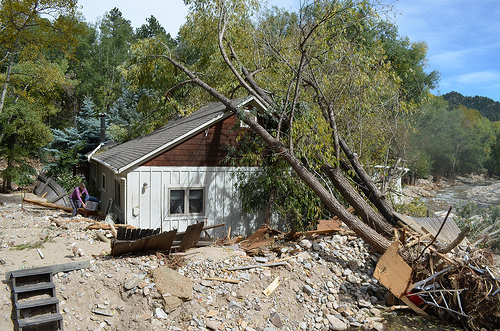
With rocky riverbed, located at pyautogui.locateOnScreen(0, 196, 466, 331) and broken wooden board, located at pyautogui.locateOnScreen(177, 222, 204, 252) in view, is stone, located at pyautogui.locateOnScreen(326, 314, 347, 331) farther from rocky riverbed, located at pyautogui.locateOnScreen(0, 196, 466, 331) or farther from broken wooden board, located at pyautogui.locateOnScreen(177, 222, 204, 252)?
broken wooden board, located at pyautogui.locateOnScreen(177, 222, 204, 252)

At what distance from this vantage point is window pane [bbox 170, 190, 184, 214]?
11328 mm

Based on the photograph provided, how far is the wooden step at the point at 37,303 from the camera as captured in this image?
5.63 metres

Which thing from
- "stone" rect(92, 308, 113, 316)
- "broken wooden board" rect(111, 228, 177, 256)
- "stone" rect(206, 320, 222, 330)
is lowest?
"stone" rect(206, 320, 222, 330)

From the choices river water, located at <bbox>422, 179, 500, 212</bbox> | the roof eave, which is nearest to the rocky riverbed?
the roof eave

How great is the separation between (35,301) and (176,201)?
585 centimetres

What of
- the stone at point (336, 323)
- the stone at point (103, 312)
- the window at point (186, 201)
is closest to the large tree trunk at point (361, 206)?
the stone at point (336, 323)

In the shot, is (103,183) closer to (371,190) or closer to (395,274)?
(371,190)

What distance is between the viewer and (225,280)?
7.03 metres

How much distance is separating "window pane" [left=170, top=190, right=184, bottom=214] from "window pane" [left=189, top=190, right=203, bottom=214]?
0.32 m

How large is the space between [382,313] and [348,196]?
11.0 feet

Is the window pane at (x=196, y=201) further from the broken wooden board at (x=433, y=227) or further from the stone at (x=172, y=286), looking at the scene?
the broken wooden board at (x=433, y=227)

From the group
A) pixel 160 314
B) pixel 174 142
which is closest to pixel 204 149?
pixel 174 142

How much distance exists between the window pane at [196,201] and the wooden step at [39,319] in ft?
20.4

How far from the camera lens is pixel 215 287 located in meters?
6.86
